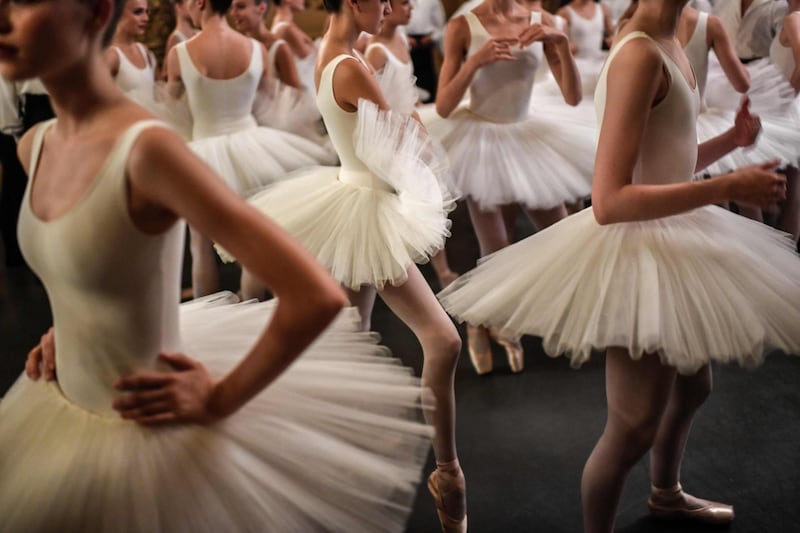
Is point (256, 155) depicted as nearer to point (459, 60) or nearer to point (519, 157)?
point (459, 60)

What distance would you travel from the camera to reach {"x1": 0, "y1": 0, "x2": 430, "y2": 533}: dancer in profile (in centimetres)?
91

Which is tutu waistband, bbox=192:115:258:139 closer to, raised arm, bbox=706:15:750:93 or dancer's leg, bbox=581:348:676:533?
raised arm, bbox=706:15:750:93

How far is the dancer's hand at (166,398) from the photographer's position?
998mm

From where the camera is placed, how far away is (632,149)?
1438 millimetres

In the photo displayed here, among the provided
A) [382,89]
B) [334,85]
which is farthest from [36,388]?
[382,89]

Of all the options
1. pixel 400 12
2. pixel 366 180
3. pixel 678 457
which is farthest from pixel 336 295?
pixel 400 12

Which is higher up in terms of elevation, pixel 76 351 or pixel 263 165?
pixel 263 165

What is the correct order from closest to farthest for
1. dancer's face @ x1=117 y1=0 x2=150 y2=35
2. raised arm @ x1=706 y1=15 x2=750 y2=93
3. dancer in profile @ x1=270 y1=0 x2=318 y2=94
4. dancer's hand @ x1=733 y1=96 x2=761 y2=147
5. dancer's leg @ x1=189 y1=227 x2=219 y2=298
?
dancer's hand @ x1=733 y1=96 x2=761 y2=147 < raised arm @ x1=706 y1=15 x2=750 y2=93 < dancer's leg @ x1=189 y1=227 x2=219 y2=298 < dancer's face @ x1=117 y1=0 x2=150 y2=35 < dancer in profile @ x1=270 y1=0 x2=318 y2=94

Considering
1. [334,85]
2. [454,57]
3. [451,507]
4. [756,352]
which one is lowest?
[451,507]

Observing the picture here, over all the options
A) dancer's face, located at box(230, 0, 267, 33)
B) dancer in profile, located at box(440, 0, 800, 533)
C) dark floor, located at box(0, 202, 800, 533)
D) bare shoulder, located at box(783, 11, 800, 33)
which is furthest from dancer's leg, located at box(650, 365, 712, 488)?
dancer's face, located at box(230, 0, 267, 33)

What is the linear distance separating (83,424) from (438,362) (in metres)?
0.96

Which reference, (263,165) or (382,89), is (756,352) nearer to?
(382,89)

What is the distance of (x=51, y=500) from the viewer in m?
0.98

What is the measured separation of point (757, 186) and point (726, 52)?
67.1 inches
